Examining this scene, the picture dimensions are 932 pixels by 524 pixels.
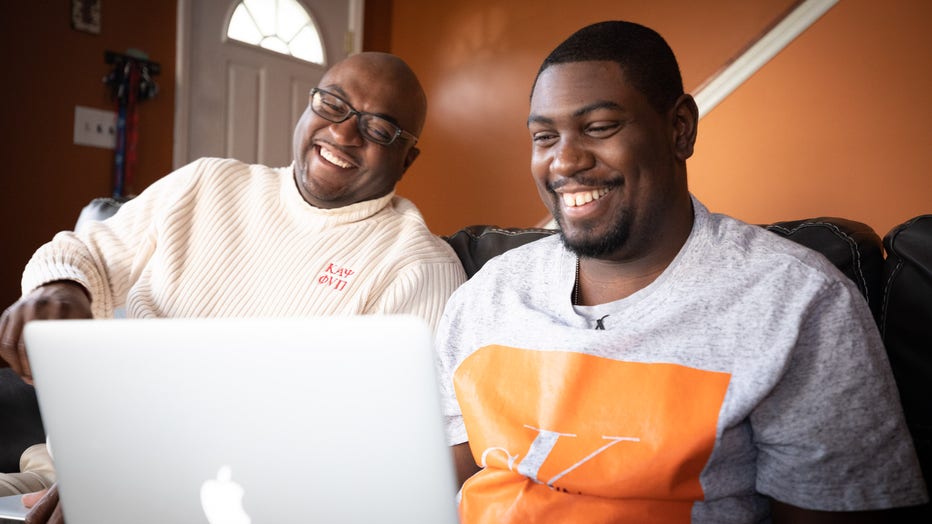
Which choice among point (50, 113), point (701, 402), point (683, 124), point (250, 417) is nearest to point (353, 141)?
point (683, 124)

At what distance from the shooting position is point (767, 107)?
308 centimetres

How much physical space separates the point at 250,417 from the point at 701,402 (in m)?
0.56

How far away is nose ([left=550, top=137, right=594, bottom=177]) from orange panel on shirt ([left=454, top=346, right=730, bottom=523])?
0.90ft

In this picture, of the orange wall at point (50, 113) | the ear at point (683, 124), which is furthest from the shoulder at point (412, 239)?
the orange wall at point (50, 113)

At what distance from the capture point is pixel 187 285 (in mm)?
1588

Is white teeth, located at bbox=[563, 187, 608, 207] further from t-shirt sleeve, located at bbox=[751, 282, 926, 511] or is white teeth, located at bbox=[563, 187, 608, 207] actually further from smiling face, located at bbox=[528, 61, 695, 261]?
t-shirt sleeve, located at bbox=[751, 282, 926, 511]

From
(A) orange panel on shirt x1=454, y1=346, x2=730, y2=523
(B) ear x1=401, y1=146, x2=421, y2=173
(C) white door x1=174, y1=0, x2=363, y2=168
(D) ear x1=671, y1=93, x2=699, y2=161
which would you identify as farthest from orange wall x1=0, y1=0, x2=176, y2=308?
(D) ear x1=671, y1=93, x2=699, y2=161

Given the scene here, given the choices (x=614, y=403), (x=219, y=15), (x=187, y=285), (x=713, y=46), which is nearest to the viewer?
(x=614, y=403)

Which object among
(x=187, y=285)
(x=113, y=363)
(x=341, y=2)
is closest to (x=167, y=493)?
(x=113, y=363)

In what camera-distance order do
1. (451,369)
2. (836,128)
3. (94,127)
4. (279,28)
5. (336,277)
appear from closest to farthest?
(451,369) → (336,277) → (836,128) → (94,127) → (279,28)

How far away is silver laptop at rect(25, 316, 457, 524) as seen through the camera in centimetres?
57

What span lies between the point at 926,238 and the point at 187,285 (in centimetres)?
140

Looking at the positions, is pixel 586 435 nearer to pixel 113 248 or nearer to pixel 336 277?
pixel 336 277

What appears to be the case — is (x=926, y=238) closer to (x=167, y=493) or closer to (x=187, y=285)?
(x=167, y=493)
